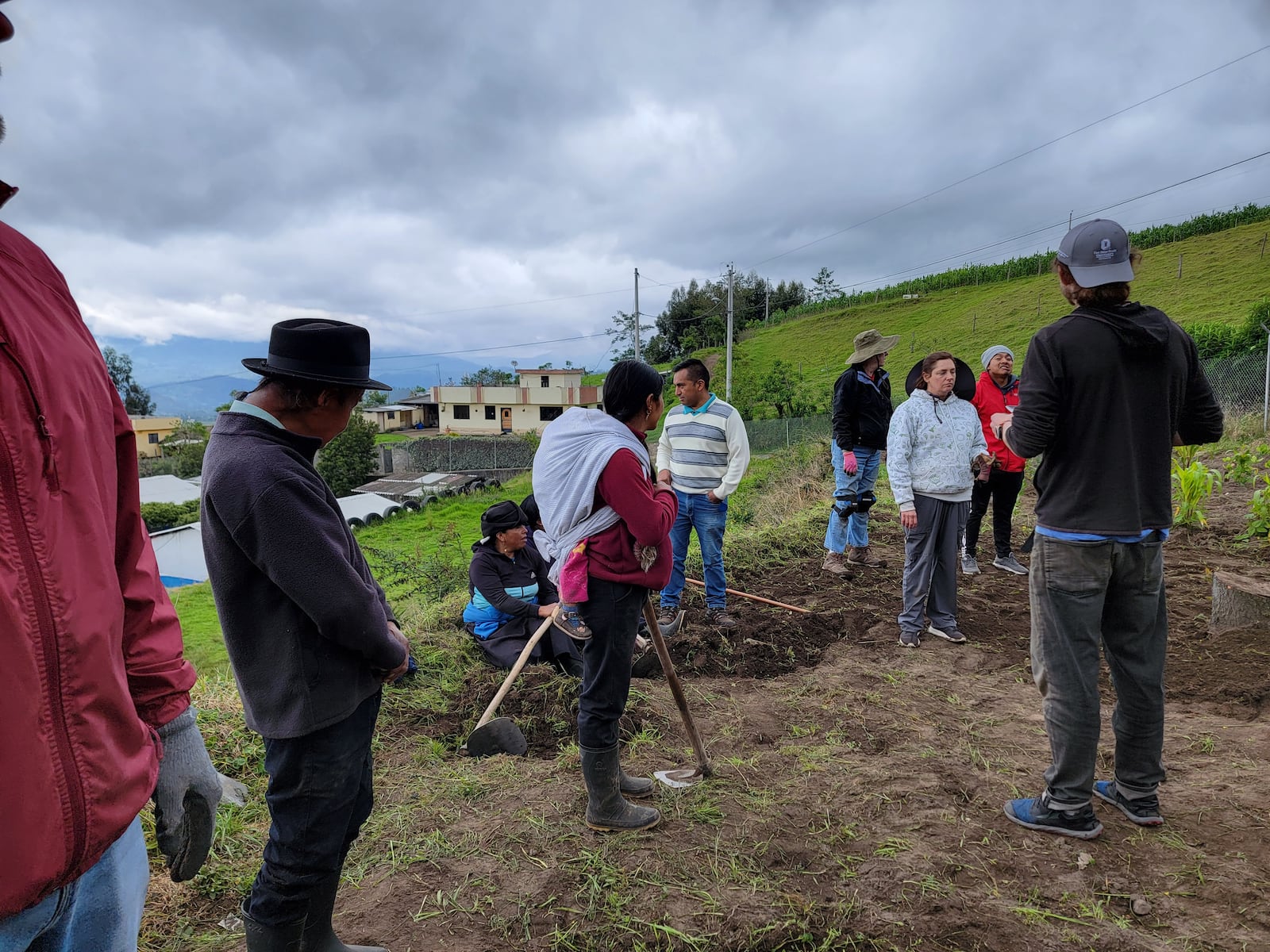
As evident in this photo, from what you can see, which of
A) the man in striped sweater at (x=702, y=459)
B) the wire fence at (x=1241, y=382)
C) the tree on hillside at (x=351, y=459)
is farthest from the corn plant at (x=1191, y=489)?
the tree on hillside at (x=351, y=459)

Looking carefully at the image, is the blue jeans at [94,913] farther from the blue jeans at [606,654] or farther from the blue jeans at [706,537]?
the blue jeans at [706,537]

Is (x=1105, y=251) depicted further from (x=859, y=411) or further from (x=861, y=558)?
(x=861, y=558)

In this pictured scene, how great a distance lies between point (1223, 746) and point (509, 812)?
10.9ft

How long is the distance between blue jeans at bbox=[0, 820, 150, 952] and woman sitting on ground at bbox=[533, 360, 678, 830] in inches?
65.4

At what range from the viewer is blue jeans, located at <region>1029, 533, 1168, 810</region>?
2.55 meters

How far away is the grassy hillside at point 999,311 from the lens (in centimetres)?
3023

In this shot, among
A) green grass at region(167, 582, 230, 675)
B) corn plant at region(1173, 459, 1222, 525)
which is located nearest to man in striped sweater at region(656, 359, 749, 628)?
corn plant at region(1173, 459, 1222, 525)

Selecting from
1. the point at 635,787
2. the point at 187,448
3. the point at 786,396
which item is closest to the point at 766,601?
the point at 635,787

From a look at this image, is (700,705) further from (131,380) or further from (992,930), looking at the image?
(131,380)

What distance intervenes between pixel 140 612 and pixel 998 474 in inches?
251

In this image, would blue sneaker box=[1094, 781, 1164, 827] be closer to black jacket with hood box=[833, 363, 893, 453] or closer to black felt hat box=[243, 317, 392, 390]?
black felt hat box=[243, 317, 392, 390]

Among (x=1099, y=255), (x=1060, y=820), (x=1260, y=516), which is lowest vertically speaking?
(x=1060, y=820)

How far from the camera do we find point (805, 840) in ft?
9.15

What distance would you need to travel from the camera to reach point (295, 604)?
6.02 ft
